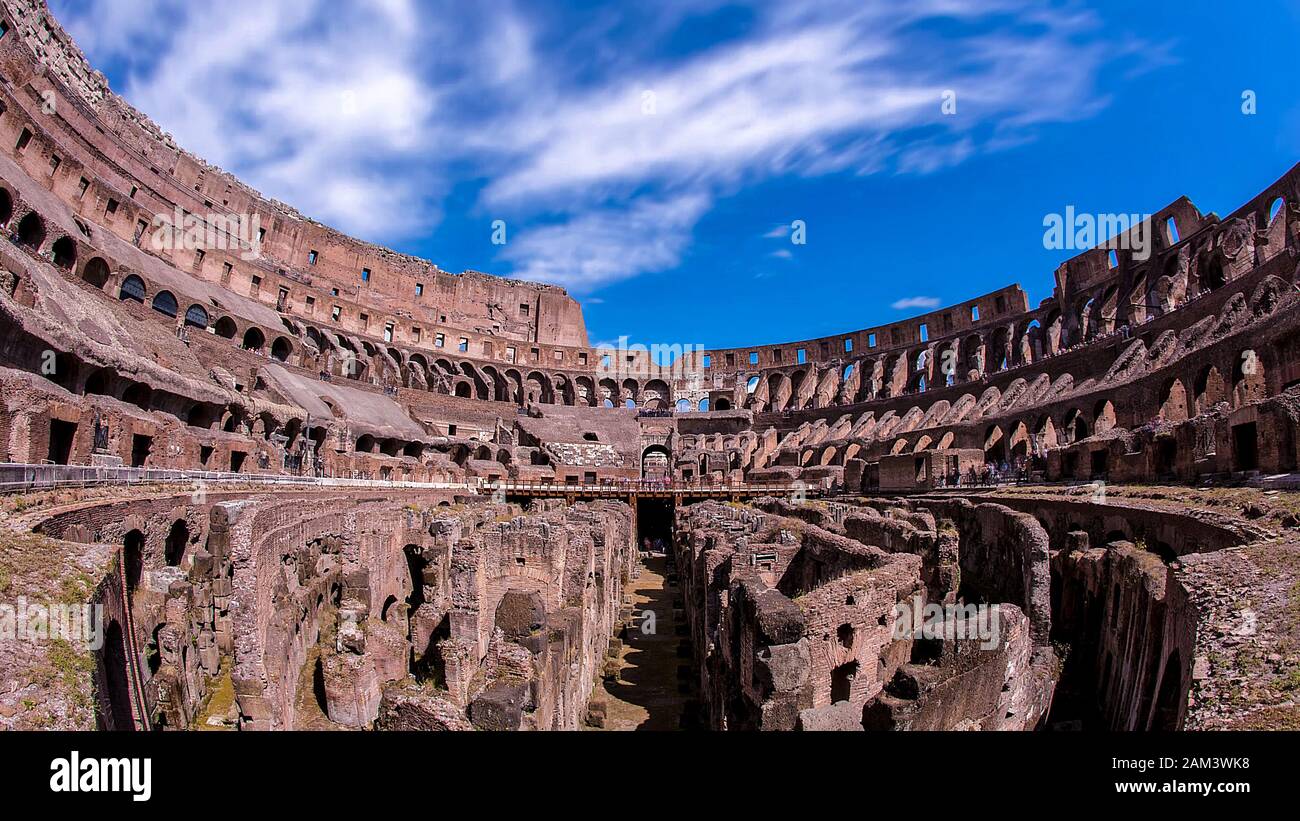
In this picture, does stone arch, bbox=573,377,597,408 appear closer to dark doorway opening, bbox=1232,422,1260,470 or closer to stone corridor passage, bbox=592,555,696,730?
stone corridor passage, bbox=592,555,696,730

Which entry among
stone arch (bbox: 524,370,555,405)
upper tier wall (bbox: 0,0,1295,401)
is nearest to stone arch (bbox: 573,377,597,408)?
upper tier wall (bbox: 0,0,1295,401)

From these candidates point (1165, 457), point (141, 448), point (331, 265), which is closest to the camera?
point (1165, 457)

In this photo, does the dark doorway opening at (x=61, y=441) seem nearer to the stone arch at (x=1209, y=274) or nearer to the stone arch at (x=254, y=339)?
the stone arch at (x=254, y=339)

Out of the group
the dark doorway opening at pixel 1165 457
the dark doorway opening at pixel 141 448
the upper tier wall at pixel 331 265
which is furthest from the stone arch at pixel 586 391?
the dark doorway opening at pixel 1165 457

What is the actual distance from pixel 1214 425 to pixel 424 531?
20.7m

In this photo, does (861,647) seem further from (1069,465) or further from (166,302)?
(166,302)

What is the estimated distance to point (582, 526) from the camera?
16.3m

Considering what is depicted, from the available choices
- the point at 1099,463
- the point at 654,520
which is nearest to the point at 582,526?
the point at 1099,463

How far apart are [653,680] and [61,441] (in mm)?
14468

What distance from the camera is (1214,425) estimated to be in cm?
1631

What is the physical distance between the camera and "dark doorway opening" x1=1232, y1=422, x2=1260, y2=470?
15227 millimetres
